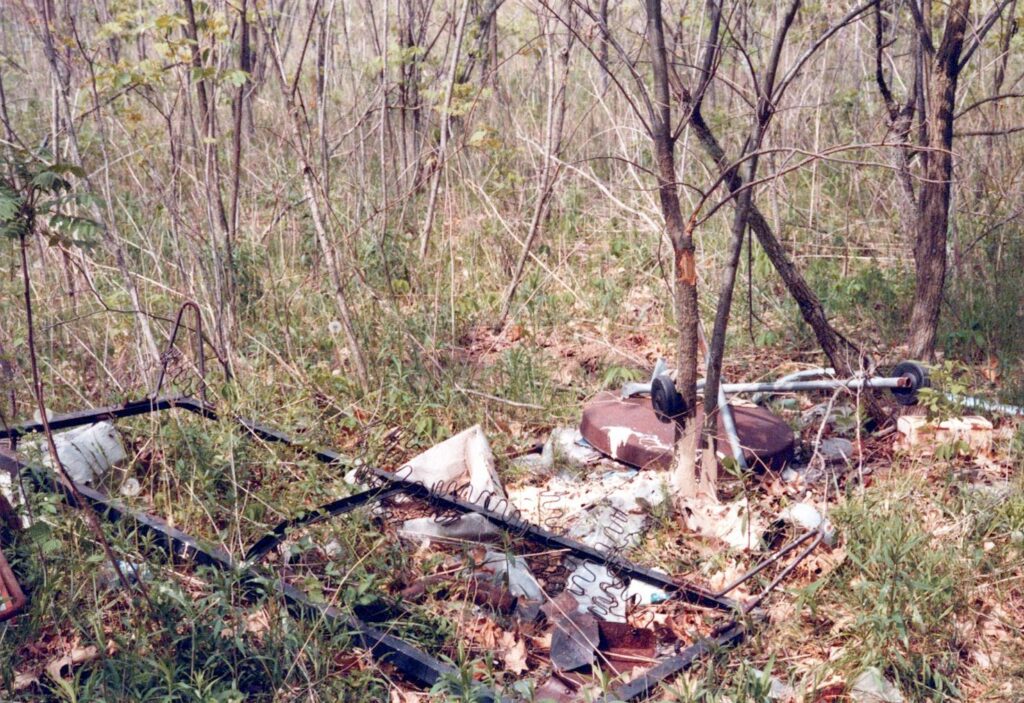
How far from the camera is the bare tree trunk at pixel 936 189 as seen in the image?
4184mm

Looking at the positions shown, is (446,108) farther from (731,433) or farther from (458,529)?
(458,529)

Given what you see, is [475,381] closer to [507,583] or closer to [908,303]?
[507,583]

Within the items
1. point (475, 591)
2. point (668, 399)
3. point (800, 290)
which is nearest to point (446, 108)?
point (800, 290)

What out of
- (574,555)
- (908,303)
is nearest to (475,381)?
(574,555)

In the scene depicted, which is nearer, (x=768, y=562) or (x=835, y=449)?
(x=768, y=562)

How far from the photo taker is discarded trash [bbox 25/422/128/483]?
4031mm

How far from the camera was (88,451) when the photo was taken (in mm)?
4098

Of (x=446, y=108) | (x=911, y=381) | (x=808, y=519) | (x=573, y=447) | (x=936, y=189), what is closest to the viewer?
(x=808, y=519)

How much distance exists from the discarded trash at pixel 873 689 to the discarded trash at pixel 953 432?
5.09ft

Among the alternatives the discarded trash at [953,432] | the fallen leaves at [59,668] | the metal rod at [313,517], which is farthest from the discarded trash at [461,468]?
the discarded trash at [953,432]

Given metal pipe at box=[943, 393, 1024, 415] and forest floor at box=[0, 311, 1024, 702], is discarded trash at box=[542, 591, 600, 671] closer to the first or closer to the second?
forest floor at box=[0, 311, 1024, 702]

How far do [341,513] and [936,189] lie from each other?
9.57 ft

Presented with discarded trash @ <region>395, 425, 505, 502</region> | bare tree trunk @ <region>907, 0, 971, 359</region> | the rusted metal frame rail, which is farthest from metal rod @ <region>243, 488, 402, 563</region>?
bare tree trunk @ <region>907, 0, 971, 359</region>

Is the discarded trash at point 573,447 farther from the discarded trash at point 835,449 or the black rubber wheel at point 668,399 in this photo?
the discarded trash at point 835,449
